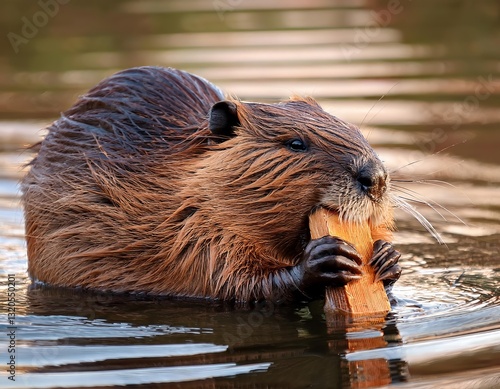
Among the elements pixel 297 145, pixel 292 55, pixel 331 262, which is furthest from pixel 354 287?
A: pixel 292 55

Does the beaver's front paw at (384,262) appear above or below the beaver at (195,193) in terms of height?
below

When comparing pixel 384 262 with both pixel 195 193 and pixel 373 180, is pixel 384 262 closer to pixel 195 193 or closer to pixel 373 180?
pixel 373 180

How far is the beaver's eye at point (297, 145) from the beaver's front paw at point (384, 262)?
551mm

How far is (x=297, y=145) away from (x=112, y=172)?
44.0 inches

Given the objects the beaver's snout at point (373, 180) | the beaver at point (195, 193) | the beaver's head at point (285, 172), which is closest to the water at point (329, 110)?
the beaver at point (195, 193)

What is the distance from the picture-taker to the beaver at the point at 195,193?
16.8 feet

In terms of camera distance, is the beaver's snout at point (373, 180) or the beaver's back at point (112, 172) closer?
the beaver's snout at point (373, 180)

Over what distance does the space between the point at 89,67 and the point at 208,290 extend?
7204mm

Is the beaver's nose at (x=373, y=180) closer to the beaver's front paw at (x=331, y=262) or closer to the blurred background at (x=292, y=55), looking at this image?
the beaver's front paw at (x=331, y=262)

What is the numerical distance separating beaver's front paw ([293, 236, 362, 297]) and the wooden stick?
2.0 inches

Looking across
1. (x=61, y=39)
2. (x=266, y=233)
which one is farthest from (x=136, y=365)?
(x=61, y=39)

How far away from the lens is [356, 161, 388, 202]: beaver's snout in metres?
4.97

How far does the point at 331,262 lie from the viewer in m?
4.93

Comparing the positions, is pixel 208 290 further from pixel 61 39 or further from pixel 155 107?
pixel 61 39
